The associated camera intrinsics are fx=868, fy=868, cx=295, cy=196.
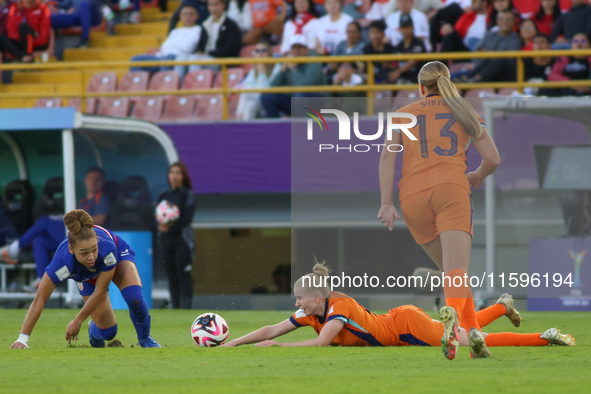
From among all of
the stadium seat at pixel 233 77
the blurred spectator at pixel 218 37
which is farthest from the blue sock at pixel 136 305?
the blurred spectator at pixel 218 37

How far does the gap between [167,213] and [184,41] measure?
13.9 feet

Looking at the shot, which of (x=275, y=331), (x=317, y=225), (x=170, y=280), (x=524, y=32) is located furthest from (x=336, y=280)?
(x=524, y=32)

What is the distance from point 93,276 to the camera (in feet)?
22.0

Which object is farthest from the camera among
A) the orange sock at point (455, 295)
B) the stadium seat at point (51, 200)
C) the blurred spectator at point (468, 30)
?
the blurred spectator at point (468, 30)

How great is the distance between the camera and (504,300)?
6.43m

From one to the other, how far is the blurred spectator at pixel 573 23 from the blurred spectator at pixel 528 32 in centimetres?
43

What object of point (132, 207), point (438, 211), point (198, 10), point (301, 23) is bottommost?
point (132, 207)

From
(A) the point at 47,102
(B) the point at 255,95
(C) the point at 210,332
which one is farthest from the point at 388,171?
(A) the point at 47,102

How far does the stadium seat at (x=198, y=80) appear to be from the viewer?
1390 centimetres

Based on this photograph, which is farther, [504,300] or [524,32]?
[524,32]

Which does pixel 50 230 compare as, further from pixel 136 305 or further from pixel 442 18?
pixel 442 18

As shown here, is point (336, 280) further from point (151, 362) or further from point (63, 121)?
point (151, 362)

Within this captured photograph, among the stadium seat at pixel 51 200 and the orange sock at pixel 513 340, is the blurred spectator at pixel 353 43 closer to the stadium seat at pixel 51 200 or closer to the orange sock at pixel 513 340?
the stadium seat at pixel 51 200

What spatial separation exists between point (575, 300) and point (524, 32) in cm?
434
